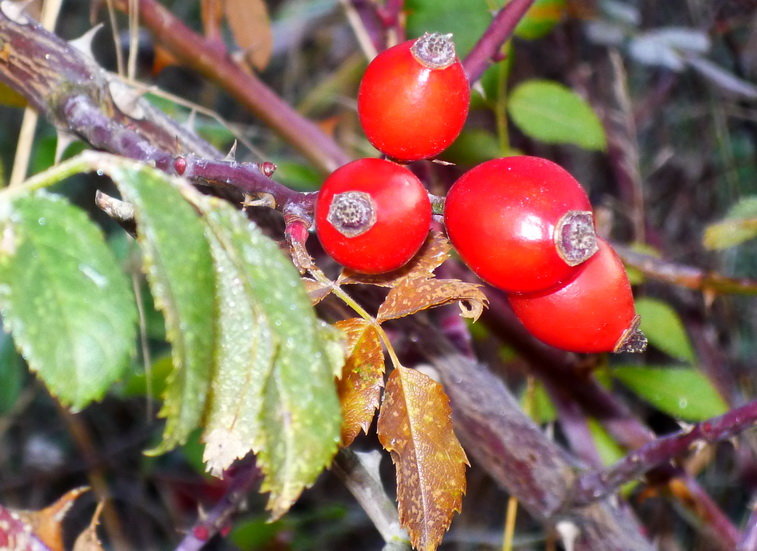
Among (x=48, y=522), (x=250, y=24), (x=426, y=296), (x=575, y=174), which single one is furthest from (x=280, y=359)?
(x=575, y=174)

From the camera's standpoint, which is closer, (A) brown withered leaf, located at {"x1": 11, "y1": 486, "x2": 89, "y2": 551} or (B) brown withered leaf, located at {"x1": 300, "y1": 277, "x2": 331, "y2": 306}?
(B) brown withered leaf, located at {"x1": 300, "y1": 277, "x2": 331, "y2": 306}

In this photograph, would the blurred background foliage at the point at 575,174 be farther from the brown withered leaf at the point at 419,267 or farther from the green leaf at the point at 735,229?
the brown withered leaf at the point at 419,267

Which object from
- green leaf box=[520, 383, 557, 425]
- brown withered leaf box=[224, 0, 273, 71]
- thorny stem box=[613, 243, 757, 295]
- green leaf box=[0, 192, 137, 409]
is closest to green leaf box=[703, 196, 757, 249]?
thorny stem box=[613, 243, 757, 295]

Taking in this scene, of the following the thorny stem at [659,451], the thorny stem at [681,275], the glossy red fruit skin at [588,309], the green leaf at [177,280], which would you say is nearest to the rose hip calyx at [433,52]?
the glossy red fruit skin at [588,309]

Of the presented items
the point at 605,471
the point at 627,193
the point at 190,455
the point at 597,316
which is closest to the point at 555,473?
the point at 605,471

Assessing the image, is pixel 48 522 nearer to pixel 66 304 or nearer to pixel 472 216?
pixel 66 304

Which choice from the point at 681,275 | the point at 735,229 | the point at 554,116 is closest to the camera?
the point at 735,229

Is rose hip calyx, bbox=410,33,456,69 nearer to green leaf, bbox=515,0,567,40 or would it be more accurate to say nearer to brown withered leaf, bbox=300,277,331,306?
brown withered leaf, bbox=300,277,331,306
